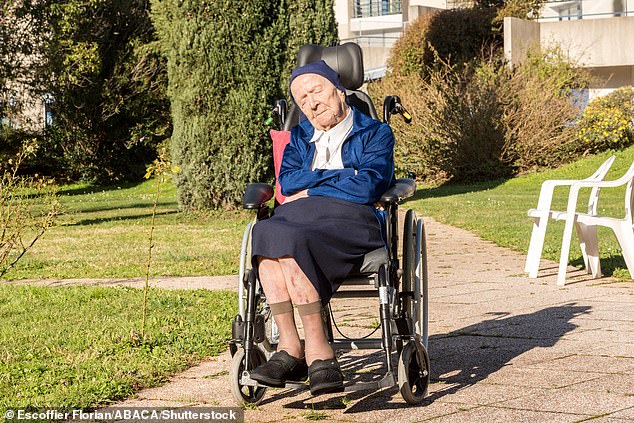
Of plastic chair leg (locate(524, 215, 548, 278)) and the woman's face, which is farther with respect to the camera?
plastic chair leg (locate(524, 215, 548, 278))

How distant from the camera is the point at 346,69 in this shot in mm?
5895

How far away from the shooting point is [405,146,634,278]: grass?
35.2ft

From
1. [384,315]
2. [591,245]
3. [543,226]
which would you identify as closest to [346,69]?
[384,315]

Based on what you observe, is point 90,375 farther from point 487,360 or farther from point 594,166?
point 594,166

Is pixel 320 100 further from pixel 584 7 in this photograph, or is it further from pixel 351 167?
pixel 584 7

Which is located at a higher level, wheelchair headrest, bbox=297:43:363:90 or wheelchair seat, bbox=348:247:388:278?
wheelchair headrest, bbox=297:43:363:90

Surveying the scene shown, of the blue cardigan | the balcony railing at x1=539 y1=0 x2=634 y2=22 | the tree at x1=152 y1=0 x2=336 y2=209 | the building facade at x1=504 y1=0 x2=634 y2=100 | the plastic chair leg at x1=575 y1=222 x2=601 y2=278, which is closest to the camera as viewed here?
the blue cardigan

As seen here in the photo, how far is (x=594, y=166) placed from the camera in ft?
71.1

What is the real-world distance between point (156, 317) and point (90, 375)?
178cm

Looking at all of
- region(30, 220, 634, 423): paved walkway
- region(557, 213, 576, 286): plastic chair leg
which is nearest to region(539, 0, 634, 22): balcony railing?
region(557, 213, 576, 286): plastic chair leg

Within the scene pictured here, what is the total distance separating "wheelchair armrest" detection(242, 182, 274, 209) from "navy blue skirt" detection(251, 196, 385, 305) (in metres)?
0.24

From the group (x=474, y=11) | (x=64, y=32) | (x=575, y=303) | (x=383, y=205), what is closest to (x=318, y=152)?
(x=383, y=205)

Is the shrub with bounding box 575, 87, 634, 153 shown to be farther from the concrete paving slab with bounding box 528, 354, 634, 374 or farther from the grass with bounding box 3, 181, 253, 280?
the concrete paving slab with bounding box 528, 354, 634, 374

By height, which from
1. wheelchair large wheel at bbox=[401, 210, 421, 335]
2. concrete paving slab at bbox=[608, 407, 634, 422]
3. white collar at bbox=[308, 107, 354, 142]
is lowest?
concrete paving slab at bbox=[608, 407, 634, 422]
